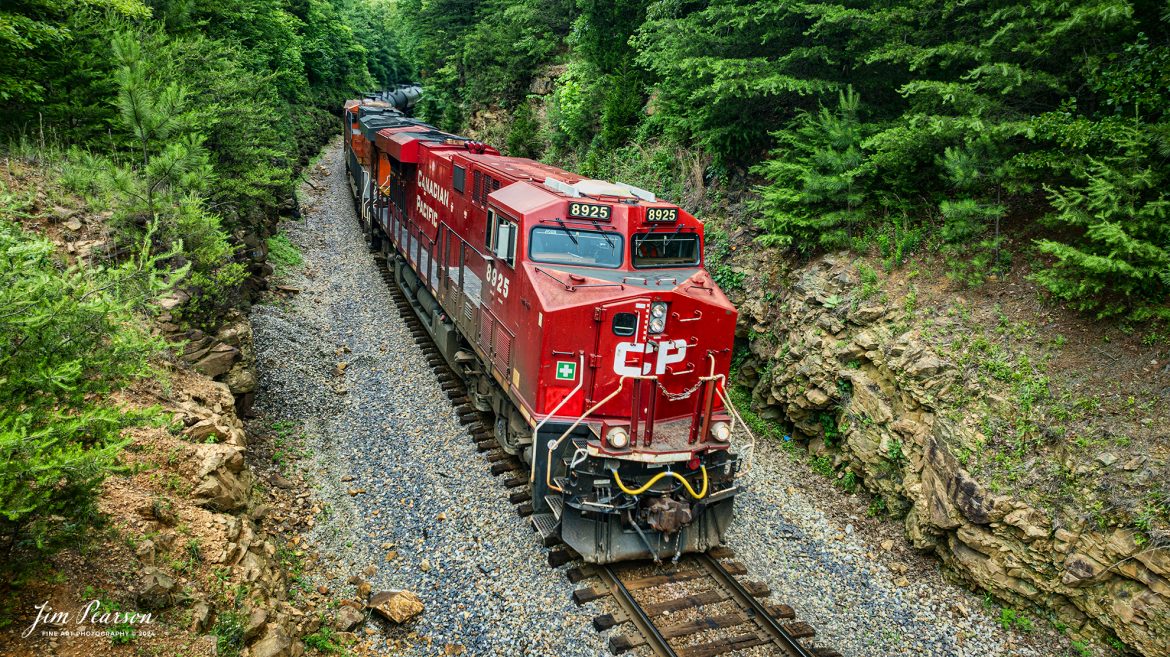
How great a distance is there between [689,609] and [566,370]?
2971 millimetres

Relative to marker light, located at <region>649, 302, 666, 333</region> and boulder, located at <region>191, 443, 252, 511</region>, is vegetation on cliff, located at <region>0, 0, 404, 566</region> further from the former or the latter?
marker light, located at <region>649, 302, 666, 333</region>

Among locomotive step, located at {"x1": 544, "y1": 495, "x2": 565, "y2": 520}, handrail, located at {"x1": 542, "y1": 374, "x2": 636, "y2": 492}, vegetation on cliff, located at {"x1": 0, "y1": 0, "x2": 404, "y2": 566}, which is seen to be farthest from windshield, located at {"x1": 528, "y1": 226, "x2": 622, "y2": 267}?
vegetation on cliff, located at {"x1": 0, "y1": 0, "x2": 404, "y2": 566}

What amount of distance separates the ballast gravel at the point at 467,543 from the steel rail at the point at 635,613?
0.30m

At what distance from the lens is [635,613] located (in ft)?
22.0

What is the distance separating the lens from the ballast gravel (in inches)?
265

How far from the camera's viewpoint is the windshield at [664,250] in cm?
797

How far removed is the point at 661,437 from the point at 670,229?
8.74ft

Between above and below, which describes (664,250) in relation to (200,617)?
above

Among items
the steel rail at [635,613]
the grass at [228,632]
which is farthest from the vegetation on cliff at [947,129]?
the grass at [228,632]

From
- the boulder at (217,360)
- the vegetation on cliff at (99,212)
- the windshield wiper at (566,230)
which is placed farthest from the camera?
the boulder at (217,360)

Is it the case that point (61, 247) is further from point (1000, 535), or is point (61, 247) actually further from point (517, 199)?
point (1000, 535)

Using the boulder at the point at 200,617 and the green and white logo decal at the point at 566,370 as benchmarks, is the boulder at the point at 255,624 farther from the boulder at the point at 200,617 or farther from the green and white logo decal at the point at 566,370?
the green and white logo decal at the point at 566,370

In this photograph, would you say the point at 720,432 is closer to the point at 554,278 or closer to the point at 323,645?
the point at 554,278
